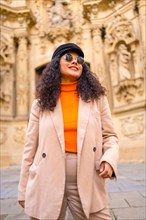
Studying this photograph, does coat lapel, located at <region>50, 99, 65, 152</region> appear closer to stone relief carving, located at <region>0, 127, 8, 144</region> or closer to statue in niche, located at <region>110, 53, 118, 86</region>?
statue in niche, located at <region>110, 53, 118, 86</region>

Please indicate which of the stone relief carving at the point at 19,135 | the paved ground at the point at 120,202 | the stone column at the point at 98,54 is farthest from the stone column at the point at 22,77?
the paved ground at the point at 120,202

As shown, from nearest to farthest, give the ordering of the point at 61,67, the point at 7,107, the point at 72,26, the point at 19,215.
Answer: the point at 61,67
the point at 19,215
the point at 7,107
the point at 72,26

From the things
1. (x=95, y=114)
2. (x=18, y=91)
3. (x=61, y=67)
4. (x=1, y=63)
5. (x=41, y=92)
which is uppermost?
(x=1, y=63)

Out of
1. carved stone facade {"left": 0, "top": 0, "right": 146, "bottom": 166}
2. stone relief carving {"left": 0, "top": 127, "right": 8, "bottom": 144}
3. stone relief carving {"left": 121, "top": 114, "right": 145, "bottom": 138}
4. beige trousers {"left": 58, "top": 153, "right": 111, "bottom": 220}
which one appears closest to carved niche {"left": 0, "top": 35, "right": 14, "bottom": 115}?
carved stone facade {"left": 0, "top": 0, "right": 146, "bottom": 166}

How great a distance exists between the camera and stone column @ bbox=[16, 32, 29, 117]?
368 inches

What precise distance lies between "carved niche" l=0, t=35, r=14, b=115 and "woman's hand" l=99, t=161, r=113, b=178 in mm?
8235

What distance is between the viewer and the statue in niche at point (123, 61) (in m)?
8.42

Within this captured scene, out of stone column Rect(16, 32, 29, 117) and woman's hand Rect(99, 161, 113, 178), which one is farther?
stone column Rect(16, 32, 29, 117)

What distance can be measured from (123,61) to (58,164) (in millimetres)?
7817

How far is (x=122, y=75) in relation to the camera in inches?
332

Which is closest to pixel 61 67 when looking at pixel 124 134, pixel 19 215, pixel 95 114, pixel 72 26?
pixel 95 114

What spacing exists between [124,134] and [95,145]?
7.20m

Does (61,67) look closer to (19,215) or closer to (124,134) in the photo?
(19,215)

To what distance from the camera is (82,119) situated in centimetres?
128
